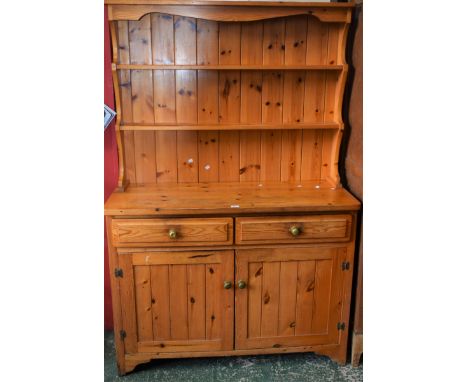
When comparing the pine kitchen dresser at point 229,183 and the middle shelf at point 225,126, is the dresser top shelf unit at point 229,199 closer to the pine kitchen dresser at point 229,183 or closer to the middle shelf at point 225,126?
the pine kitchen dresser at point 229,183

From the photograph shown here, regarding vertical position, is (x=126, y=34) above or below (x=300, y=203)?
above

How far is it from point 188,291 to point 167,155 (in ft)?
2.40

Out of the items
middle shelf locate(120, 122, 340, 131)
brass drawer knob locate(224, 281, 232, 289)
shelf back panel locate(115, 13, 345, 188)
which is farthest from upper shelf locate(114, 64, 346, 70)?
brass drawer knob locate(224, 281, 232, 289)

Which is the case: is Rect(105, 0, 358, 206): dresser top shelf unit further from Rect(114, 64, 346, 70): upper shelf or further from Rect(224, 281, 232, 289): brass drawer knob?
Rect(224, 281, 232, 289): brass drawer knob

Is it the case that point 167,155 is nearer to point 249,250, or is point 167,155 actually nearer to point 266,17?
point 249,250

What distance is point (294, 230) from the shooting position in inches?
74.6

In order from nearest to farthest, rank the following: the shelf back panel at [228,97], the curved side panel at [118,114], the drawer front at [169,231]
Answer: the drawer front at [169,231]
the curved side panel at [118,114]
the shelf back panel at [228,97]

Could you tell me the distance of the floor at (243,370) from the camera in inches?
80.7

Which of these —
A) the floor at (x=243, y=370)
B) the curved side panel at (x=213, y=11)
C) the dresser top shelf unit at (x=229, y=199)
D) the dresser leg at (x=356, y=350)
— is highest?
the curved side panel at (x=213, y=11)

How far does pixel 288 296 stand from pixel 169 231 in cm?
67

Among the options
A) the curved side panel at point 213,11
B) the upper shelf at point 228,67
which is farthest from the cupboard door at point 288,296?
the curved side panel at point 213,11

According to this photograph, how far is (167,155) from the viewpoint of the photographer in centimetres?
221

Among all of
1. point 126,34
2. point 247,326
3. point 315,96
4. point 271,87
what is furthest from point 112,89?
point 247,326

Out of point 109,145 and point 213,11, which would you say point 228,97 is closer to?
point 213,11
